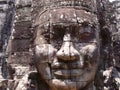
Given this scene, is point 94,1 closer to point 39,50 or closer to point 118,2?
point 39,50

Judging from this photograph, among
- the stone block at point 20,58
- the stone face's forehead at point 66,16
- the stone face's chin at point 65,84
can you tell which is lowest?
the stone face's chin at point 65,84

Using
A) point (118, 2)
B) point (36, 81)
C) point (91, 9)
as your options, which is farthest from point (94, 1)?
point (118, 2)

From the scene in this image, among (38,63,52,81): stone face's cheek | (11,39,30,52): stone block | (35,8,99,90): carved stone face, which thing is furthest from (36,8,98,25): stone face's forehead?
(38,63,52,81): stone face's cheek

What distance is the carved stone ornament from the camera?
446cm

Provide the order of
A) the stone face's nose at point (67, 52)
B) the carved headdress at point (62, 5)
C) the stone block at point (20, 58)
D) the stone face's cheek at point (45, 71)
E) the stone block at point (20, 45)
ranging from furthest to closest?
the stone block at point (20, 45) < the stone block at point (20, 58) < the carved headdress at point (62, 5) < the stone face's cheek at point (45, 71) < the stone face's nose at point (67, 52)

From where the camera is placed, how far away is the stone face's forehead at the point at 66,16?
4.64m

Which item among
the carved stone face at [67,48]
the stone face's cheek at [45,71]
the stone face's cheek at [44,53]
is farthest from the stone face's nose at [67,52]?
the stone face's cheek at [45,71]

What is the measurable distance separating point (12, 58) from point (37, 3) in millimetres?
847

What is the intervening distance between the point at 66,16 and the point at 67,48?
1.48 ft

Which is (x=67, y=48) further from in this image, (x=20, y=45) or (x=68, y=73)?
(x=20, y=45)

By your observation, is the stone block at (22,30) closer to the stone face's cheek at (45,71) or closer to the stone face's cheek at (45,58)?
the stone face's cheek at (45,58)

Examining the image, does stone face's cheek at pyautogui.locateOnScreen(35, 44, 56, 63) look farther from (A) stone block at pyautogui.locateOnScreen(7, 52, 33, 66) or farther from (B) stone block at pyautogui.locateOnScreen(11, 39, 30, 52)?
(B) stone block at pyautogui.locateOnScreen(11, 39, 30, 52)

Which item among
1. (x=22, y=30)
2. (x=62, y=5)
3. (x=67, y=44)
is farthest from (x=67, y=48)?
(x=22, y=30)

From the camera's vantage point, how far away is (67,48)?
447 centimetres
